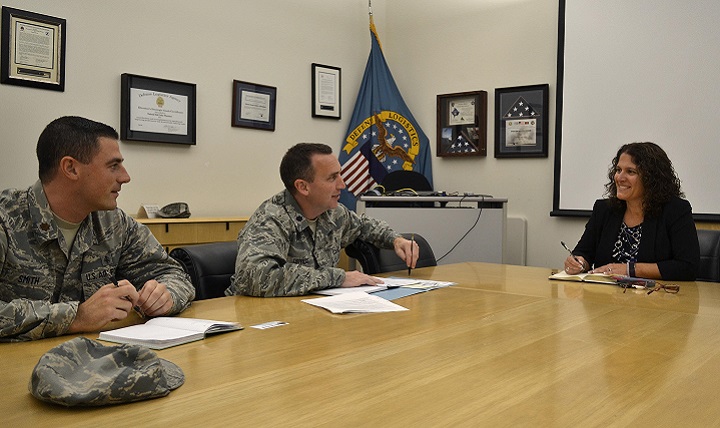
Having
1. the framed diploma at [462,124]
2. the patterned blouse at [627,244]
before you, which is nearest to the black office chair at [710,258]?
the patterned blouse at [627,244]

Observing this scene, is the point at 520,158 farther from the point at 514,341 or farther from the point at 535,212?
the point at 514,341

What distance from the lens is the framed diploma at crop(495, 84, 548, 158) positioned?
5.14 meters

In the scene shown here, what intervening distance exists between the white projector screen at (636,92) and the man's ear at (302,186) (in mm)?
2906

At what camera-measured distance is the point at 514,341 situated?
160cm

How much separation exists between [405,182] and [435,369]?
3886 mm

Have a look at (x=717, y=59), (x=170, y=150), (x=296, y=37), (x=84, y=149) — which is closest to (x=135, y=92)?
(x=170, y=150)

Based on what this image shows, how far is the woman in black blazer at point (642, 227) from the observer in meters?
2.89

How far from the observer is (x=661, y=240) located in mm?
3018

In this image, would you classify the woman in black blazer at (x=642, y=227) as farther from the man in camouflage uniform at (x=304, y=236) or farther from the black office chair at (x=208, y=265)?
the black office chair at (x=208, y=265)

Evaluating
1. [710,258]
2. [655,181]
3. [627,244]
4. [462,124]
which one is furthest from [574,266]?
[462,124]

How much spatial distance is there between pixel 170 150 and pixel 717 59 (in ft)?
12.2

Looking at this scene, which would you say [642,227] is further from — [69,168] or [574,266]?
[69,168]

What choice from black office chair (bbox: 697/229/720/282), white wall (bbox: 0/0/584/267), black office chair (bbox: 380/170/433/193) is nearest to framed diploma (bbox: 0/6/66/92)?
white wall (bbox: 0/0/584/267)

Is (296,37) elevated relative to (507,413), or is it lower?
elevated
